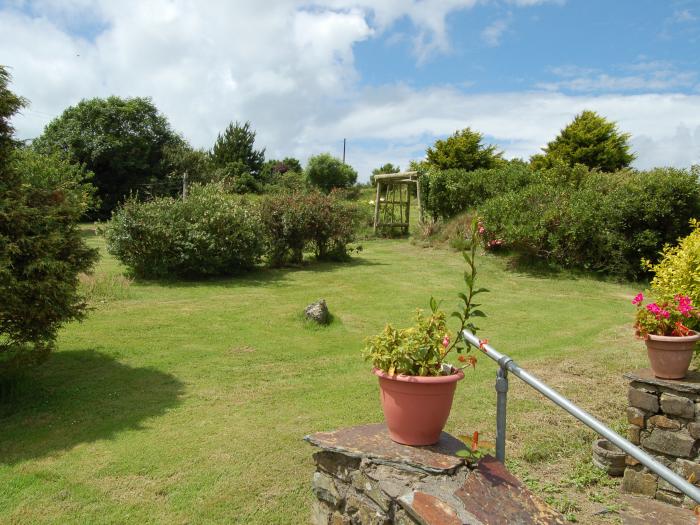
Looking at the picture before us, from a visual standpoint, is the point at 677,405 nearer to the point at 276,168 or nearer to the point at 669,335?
the point at 669,335

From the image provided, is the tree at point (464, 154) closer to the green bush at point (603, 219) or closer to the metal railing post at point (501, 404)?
the green bush at point (603, 219)

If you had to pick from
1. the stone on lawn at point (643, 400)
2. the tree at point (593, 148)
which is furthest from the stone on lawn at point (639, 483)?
the tree at point (593, 148)

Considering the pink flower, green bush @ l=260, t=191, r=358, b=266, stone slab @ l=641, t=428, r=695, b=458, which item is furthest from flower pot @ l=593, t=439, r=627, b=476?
green bush @ l=260, t=191, r=358, b=266

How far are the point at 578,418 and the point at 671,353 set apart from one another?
6.80 feet

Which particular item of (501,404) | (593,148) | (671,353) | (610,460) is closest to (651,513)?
(610,460)

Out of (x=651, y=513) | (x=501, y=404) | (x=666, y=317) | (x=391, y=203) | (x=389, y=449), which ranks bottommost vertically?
(x=651, y=513)

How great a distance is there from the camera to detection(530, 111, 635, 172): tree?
2073 centimetres

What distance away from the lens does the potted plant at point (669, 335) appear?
3.79 metres

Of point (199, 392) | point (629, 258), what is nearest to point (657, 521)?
point (199, 392)

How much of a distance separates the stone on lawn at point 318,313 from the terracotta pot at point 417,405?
15.9ft

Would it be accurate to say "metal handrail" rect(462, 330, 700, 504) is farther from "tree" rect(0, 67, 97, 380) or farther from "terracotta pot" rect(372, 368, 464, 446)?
"tree" rect(0, 67, 97, 380)

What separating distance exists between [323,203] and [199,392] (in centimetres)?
818

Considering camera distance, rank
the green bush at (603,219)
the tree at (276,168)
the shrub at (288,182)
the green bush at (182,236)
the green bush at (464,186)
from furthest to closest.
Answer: the tree at (276,168)
the shrub at (288,182)
the green bush at (464,186)
the green bush at (603,219)
the green bush at (182,236)

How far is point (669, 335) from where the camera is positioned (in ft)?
12.8
